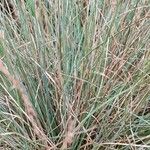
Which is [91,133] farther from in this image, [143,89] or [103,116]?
[143,89]

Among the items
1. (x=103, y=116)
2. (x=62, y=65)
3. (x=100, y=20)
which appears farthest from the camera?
(x=100, y=20)

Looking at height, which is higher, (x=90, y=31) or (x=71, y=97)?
(x=90, y=31)

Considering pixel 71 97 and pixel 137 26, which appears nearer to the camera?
pixel 71 97

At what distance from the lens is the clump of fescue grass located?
3.15 feet

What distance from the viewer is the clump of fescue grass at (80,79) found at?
961mm

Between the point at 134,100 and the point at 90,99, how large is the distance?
A: 12cm

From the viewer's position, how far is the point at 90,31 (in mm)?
1108

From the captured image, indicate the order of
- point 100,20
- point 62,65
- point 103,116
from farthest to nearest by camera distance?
point 100,20 → point 62,65 → point 103,116

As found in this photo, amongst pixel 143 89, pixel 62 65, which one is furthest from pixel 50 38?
pixel 143 89

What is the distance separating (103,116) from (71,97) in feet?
0.35

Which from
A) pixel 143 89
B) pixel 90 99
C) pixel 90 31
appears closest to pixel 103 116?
pixel 90 99

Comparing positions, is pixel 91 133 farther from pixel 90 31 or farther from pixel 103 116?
pixel 90 31

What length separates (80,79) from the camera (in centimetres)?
97

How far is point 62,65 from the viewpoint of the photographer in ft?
3.54
